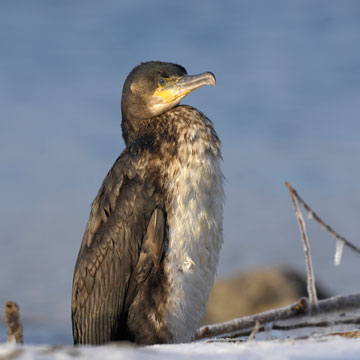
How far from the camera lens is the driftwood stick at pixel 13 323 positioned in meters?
2.61

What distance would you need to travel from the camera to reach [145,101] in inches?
215

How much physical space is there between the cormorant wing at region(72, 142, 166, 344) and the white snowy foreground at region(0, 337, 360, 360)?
1.92 metres

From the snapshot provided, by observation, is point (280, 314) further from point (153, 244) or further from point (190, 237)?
point (153, 244)

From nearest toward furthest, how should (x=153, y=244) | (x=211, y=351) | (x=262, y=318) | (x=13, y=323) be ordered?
(x=211, y=351)
(x=13, y=323)
(x=153, y=244)
(x=262, y=318)

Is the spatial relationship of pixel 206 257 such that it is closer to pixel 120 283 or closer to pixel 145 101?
pixel 120 283

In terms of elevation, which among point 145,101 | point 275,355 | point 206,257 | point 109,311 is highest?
point 145,101

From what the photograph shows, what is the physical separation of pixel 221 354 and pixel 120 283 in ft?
7.71

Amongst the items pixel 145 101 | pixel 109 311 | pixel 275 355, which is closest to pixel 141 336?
pixel 109 311

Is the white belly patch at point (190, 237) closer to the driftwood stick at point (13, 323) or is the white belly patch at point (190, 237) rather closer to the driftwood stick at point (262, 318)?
the driftwood stick at point (262, 318)

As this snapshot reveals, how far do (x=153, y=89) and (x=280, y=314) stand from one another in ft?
7.41

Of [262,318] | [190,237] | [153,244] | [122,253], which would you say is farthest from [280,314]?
[122,253]

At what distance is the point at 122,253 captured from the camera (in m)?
4.69

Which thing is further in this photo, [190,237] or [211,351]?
[190,237]

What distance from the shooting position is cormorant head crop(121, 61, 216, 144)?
5.43 m
